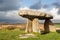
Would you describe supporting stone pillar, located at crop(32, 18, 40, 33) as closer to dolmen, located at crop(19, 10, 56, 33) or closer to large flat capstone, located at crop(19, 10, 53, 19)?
dolmen, located at crop(19, 10, 56, 33)

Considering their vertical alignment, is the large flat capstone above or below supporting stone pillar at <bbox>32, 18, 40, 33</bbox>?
above

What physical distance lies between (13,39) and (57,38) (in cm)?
433

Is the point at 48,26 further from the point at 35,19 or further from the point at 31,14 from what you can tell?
the point at 31,14

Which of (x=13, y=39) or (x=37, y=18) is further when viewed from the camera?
(x=37, y=18)

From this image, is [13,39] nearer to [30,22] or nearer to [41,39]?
[41,39]

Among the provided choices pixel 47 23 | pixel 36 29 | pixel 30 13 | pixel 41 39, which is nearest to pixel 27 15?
pixel 30 13

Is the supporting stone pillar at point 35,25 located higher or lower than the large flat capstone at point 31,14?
lower

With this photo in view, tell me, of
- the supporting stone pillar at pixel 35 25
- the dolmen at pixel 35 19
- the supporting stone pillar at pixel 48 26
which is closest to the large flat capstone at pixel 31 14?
the dolmen at pixel 35 19

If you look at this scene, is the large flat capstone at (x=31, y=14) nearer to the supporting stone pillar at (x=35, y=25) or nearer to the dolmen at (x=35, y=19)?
the dolmen at (x=35, y=19)

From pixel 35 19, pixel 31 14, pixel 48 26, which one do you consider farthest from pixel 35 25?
pixel 48 26

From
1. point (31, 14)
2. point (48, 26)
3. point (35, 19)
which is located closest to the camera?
point (31, 14)

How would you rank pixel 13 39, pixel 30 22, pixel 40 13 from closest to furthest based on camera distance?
pixel 13 39
pixel 40 13
pixel 30 22

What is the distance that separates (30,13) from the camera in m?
23.9

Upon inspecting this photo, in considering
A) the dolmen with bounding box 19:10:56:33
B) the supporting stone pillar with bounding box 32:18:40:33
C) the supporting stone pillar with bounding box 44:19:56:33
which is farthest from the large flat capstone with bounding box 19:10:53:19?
the supporting stone pillar with bounding box 44:19:56:33
